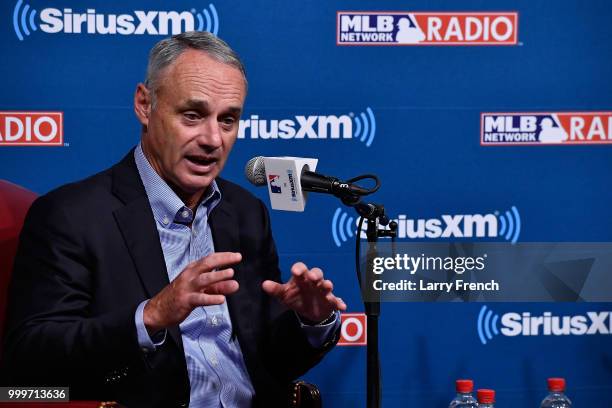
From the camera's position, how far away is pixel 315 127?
3541 mm

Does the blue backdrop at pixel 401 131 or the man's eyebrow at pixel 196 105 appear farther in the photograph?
the blue backdrop at pixel 401 131

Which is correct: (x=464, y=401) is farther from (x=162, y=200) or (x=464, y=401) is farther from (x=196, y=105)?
(x=196, y=105)

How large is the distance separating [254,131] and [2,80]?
3.20ft

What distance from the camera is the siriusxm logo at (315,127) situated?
352cm

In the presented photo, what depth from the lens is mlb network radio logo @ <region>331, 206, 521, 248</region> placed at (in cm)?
360

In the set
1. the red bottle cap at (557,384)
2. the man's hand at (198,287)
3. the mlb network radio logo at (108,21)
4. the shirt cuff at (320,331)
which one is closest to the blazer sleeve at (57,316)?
the man's hand at (198,287)

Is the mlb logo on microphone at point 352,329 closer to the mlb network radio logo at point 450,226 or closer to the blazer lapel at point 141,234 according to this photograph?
the mlb network radio logo at point 450,226

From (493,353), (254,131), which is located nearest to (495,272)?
(493,353)

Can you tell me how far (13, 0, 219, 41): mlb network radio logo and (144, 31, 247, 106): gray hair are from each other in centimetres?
96

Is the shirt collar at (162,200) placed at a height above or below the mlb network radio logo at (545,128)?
below

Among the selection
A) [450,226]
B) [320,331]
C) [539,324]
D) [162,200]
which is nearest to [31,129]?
[162,200]

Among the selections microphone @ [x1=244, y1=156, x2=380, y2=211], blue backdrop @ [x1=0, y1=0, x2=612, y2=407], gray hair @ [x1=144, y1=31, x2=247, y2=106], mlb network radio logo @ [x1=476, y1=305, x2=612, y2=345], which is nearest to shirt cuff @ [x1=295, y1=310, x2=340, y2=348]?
microphone @ [x1=244, y1=156, x2=380, y2=211]

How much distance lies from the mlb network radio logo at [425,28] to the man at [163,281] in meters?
1.10

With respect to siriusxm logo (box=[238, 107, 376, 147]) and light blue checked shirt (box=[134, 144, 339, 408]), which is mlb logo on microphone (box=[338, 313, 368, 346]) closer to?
siriusxm logo (box=[238, 107, 376, 147])
